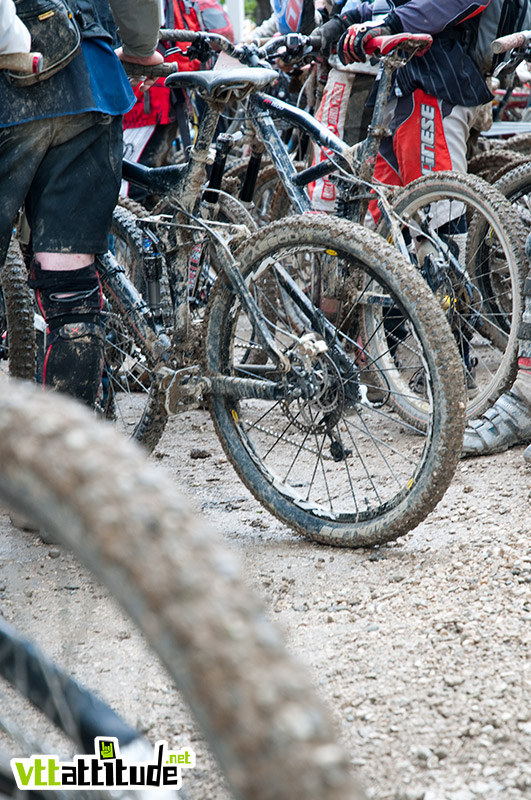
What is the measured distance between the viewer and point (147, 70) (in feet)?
8.57

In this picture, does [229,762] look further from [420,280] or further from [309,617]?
[420,280]

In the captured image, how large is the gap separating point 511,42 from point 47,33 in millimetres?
1948

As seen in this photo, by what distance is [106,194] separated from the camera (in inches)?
91.6

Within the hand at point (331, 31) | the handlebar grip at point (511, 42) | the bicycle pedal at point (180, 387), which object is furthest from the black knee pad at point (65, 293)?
the handlebar grip at point (511, 42)

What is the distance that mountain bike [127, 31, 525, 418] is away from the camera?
2984 mm

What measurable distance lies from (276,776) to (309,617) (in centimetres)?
146

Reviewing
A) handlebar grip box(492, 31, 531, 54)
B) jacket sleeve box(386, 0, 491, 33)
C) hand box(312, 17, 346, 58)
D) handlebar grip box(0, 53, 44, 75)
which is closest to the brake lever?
handlebar grip box(492, 31, 531, 54)

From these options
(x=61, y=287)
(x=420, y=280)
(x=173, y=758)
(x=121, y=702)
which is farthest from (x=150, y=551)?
(x=61, y=287)

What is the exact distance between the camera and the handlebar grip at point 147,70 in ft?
8.50

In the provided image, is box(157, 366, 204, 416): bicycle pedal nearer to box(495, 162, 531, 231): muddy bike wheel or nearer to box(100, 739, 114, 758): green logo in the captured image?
box(100, 739, 114, 758): green logo

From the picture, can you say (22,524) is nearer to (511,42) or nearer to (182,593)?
(182,593)

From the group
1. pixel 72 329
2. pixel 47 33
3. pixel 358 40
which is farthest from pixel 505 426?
pixel 47 33

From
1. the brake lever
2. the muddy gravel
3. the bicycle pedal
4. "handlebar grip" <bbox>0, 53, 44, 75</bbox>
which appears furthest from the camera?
the brake lever

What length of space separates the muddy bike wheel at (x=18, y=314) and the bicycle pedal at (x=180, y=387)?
2.13 feet
